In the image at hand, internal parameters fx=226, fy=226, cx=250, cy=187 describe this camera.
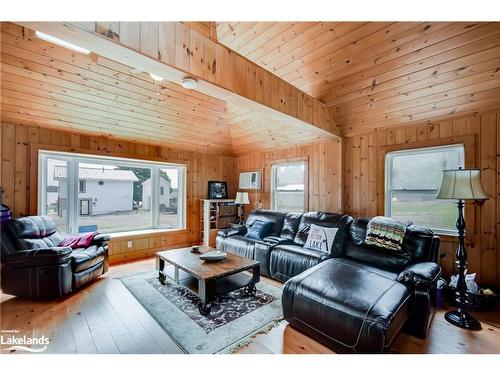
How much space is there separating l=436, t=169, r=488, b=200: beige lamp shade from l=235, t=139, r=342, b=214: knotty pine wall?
1675 millimetres

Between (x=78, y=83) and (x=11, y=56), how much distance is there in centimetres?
58

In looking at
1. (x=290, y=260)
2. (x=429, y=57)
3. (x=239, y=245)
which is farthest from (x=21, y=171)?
(x=429, y=57)

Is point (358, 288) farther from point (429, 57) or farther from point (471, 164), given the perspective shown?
point (429, 57)

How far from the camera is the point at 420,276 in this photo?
1.96 metres

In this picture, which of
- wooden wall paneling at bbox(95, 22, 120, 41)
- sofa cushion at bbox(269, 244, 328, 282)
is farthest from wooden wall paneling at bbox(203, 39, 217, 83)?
sofa cushion at bbox(269, 244, 328, 282)

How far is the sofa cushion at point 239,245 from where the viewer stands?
3537 mm

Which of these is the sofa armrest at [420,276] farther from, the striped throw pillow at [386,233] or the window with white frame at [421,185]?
the window with white frame at [421,185]

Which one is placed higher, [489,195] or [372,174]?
[372,174]

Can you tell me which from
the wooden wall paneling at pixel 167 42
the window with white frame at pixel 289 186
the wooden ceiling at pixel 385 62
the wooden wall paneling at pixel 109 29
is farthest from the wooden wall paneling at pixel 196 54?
the window with white frame at pixel 289 186

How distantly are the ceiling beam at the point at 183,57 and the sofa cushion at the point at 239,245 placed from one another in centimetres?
199

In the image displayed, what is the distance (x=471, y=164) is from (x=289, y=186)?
2750 millimetres

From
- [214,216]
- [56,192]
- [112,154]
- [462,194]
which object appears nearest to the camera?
[462,194]
